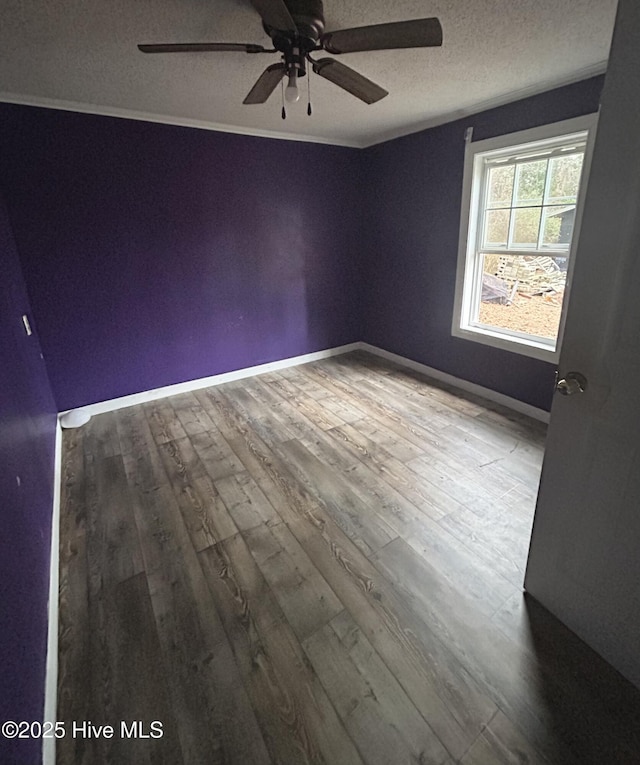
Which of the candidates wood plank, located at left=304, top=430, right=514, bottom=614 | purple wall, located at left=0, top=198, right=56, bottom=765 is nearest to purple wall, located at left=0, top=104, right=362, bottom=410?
purple wall, located at left=0, top=198, right=56, bottom=765

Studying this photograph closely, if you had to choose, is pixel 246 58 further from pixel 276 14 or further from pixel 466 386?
pixel 466 386

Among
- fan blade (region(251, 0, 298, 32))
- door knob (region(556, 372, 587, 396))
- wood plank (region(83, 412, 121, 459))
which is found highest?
fan blade (region(251, 0, 298, 32))

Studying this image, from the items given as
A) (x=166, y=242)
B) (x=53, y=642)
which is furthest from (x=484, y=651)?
(x=166, y=242)

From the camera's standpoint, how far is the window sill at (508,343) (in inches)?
115

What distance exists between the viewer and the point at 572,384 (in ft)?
4.06

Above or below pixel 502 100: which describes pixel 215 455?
below

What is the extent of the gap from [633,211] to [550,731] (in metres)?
1.55

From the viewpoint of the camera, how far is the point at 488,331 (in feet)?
11.2

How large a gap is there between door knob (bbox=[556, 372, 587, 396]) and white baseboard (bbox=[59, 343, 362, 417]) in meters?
3.25

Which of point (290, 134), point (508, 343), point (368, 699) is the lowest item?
point (368, 699)

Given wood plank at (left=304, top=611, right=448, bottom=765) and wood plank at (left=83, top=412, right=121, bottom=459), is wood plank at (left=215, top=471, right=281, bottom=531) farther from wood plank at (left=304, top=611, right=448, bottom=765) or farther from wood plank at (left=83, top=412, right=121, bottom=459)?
wood plank at (left=83, top=412, right=121, bottom=459)

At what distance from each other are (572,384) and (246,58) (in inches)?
90.9

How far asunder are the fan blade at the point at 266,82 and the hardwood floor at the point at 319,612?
2182 millimetres

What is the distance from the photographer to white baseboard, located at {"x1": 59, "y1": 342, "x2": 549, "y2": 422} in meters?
3.22
